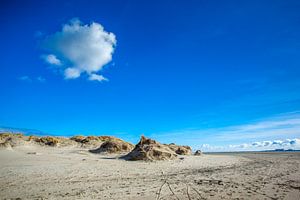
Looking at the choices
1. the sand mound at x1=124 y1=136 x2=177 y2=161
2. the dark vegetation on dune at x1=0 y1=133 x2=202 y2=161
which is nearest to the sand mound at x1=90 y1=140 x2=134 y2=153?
the dark vegetation on dune at x1=0 y1=133 x2=202 y2=161

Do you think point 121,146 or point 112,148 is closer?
point 112,148

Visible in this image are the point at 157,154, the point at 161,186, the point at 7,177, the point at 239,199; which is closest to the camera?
the point at 239,199

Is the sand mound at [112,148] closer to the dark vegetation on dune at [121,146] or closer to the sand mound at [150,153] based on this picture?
the dark vegetation on dune at [121,146]

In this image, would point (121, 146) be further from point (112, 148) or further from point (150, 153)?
point (150, 153)

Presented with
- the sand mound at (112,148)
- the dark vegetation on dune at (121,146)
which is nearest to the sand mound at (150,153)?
the dark vegetation on dune at (121,146)

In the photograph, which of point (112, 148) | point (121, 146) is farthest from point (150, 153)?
point (121, 146)

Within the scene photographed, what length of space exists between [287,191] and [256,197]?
6.54ft

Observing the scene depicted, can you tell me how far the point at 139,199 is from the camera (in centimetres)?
853

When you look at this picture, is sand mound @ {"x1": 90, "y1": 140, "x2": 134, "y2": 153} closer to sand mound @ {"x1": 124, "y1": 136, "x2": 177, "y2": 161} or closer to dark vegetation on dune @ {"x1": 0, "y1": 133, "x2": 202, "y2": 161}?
dark vegetation on dune @ {"x1": 0, "y1": 133, "x2": 202, "y2": 161}

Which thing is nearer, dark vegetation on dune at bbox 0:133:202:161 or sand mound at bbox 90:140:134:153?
dark vegetation on dune at bbox 0:133:202:161

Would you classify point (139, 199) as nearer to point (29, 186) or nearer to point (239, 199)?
point (239, 199)

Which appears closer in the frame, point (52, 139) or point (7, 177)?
point (7, 177)

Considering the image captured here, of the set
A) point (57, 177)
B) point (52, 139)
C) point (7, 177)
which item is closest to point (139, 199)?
point (57, 177)

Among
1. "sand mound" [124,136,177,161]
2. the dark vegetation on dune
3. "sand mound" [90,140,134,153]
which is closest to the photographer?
"sand mound" [124,136,177,161]
